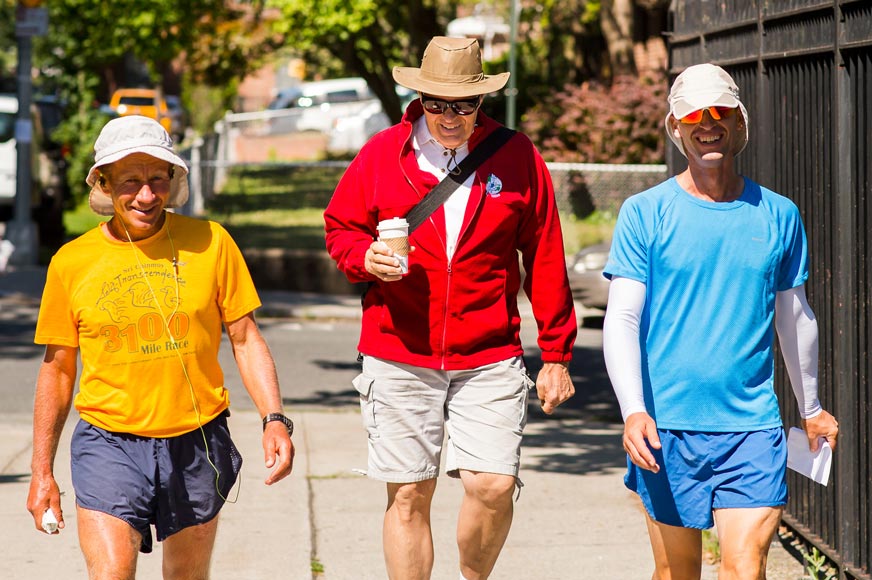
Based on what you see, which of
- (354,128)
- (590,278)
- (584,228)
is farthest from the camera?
(354,128)

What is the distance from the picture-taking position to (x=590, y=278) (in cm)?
1458

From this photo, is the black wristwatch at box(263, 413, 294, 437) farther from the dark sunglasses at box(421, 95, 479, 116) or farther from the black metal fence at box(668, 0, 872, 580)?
the black metal fence at box(668, 0, 872, 580)

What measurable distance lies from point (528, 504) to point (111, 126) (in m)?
3.74

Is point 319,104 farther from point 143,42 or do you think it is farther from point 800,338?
point 800,338

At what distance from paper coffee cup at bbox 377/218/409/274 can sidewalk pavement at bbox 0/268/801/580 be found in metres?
2.01

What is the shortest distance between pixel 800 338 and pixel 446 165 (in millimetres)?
1334

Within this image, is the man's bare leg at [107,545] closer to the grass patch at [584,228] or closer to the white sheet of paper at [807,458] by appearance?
the white sheet of paper at [807,458]

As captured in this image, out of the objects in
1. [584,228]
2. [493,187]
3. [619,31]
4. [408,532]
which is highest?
[619,31]

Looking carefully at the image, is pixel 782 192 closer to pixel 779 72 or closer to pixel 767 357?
pixel 779 72

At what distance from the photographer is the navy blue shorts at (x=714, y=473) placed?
399 centimetres

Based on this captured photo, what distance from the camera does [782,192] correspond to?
600cm

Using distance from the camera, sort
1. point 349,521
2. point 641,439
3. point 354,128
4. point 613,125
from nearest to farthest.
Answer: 1. point 641,439
2. point 349,521
3. point 613,125
4. point 354,128

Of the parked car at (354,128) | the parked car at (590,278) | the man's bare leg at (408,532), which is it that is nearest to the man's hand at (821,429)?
the man's bare leg at (408,532)

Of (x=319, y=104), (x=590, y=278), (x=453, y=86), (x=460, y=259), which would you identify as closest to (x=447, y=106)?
(x=453, y=86)
